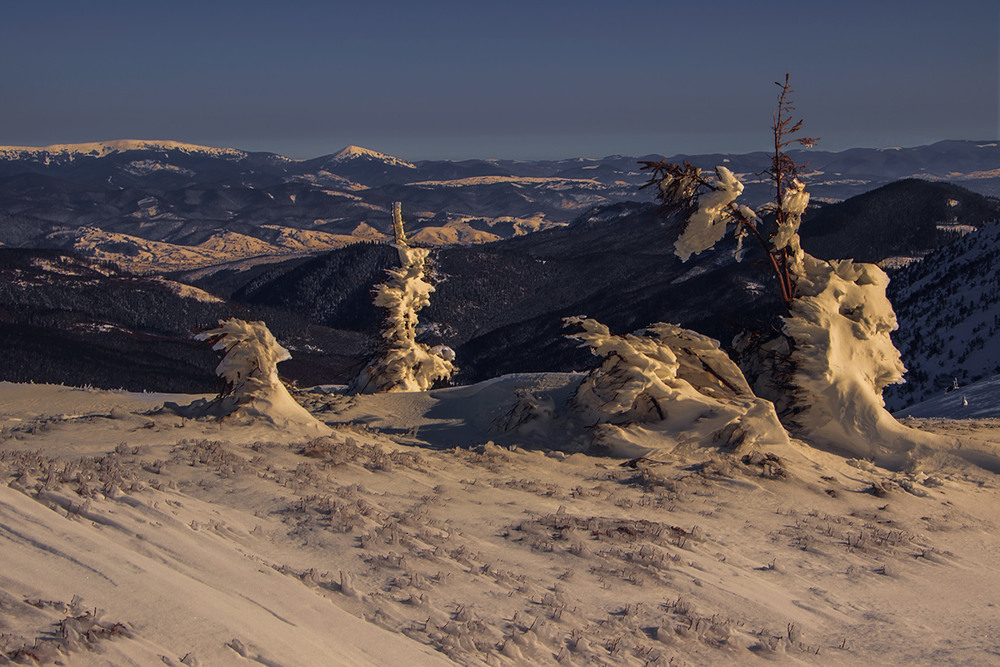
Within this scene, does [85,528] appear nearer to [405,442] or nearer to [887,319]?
[405,442]

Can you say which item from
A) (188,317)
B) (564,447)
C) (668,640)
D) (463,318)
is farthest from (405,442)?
(463,318)

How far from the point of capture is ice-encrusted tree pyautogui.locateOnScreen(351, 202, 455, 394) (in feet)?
98.5

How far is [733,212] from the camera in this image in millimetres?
16344

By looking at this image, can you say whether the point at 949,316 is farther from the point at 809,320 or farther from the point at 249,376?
the point at 249,376

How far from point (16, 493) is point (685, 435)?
1062 centimetres

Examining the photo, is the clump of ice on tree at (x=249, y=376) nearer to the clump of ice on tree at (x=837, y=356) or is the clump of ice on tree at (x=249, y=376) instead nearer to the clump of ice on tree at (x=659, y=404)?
the clump of ice on tree at (x=659, y=404)

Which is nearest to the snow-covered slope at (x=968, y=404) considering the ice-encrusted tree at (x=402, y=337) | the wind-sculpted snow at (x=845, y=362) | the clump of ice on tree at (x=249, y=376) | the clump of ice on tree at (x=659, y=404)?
the wind-sculpted snow at (x=845, y=362)

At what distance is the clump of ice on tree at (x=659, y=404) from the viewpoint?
14.6 meters

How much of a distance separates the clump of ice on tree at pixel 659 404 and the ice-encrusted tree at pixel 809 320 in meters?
1.21

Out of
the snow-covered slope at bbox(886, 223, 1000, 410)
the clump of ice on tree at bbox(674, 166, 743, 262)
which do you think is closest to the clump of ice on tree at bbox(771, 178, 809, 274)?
the clump of ice on tree at bbox(674, 166, 743, 262)

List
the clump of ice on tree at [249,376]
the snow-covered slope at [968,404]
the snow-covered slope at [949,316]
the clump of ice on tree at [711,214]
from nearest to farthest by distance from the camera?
the clump of ice on tree at [249,376]
the clump of ice on tree at [711,214]
the snow-covered slope at [968,404]
the snow-covered slope at [949,316]

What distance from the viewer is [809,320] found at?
1620 cm

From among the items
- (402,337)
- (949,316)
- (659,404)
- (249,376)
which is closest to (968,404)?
(659,404)

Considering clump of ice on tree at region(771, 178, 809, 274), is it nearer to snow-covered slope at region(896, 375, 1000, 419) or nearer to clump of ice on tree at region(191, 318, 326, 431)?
snow-covered slope at region(896, 375, 1000, 419)
